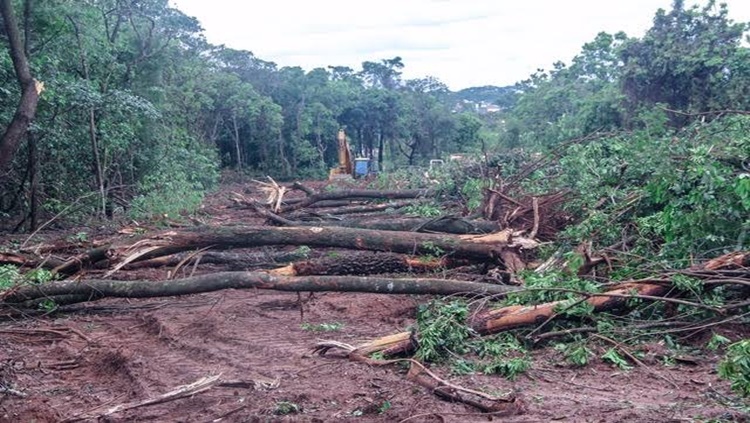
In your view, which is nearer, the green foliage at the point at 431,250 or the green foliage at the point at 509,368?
the green foliage at the point at 509,368

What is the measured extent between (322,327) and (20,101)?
19.4 feet

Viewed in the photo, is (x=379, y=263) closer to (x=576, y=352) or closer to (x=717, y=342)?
(x=576, y=352)

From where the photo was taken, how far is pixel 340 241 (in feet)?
27.8

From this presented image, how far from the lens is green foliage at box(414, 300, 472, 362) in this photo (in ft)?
17.0

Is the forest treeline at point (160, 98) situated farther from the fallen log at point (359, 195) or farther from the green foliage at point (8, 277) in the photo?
the green foliage at point (8, 277)

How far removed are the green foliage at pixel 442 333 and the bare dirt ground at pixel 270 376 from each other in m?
0.22

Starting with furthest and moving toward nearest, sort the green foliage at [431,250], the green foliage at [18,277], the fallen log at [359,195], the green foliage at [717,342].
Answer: the fallen log at [359,195]
the green foliage at [431,250]
the green foliage at [18,277]
the green foliage at [717,342]

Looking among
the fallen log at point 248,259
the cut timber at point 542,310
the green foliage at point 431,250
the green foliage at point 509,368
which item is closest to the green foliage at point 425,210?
the green foliage at point 431,250

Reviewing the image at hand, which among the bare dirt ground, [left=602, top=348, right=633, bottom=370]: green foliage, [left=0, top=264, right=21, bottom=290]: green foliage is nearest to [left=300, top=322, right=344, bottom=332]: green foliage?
the bare dirt ground

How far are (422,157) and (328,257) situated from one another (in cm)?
3066

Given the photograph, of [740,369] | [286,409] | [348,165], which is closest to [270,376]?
[286,409]

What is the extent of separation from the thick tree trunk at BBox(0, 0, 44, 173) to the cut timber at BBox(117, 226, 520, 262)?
288 cm

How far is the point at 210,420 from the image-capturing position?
4.12 meters

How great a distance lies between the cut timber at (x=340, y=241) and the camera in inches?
329
